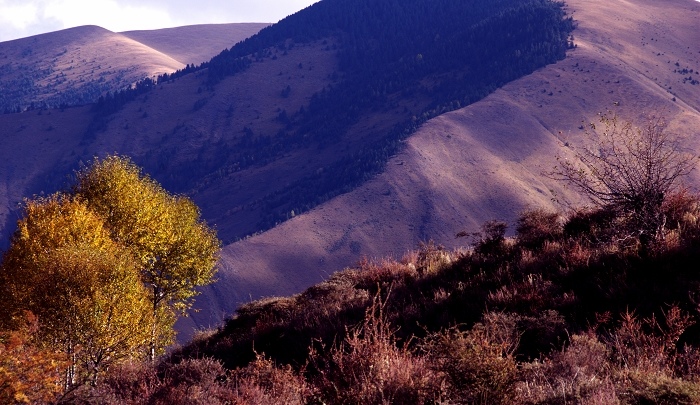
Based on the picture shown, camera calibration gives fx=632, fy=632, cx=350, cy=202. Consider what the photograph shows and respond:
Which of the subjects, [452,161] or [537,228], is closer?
[537,228]

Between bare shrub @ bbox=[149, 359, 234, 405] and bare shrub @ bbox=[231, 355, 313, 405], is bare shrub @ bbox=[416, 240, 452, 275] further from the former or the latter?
bare shrub @ bbox=[231, 355, 313, 405]

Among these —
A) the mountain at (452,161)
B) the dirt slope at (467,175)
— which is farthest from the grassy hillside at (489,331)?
the dirt slope at (467,175)

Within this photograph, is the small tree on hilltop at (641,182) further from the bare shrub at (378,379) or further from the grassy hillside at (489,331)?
the bare shrub at (378,379)

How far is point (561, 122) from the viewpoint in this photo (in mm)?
135625

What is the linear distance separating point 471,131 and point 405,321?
131 meters

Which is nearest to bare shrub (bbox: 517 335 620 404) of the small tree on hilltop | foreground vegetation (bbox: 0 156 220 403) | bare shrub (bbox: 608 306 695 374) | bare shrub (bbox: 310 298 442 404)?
bare shrub (bbox: 608 306 695 374)

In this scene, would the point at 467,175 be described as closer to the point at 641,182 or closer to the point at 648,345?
the point at 641,182

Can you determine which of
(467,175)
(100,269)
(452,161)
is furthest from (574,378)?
(452,161)

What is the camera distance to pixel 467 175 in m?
126

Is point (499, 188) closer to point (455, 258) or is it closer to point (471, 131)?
point (471, 131)

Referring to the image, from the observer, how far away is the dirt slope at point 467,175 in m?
114

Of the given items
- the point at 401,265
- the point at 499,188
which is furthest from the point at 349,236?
the point at 401,265

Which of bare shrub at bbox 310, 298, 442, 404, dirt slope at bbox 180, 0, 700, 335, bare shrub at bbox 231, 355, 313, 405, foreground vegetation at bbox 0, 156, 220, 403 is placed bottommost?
dirt slope at bbox 180, 0, 700, 335

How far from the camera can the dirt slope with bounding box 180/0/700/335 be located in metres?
114
